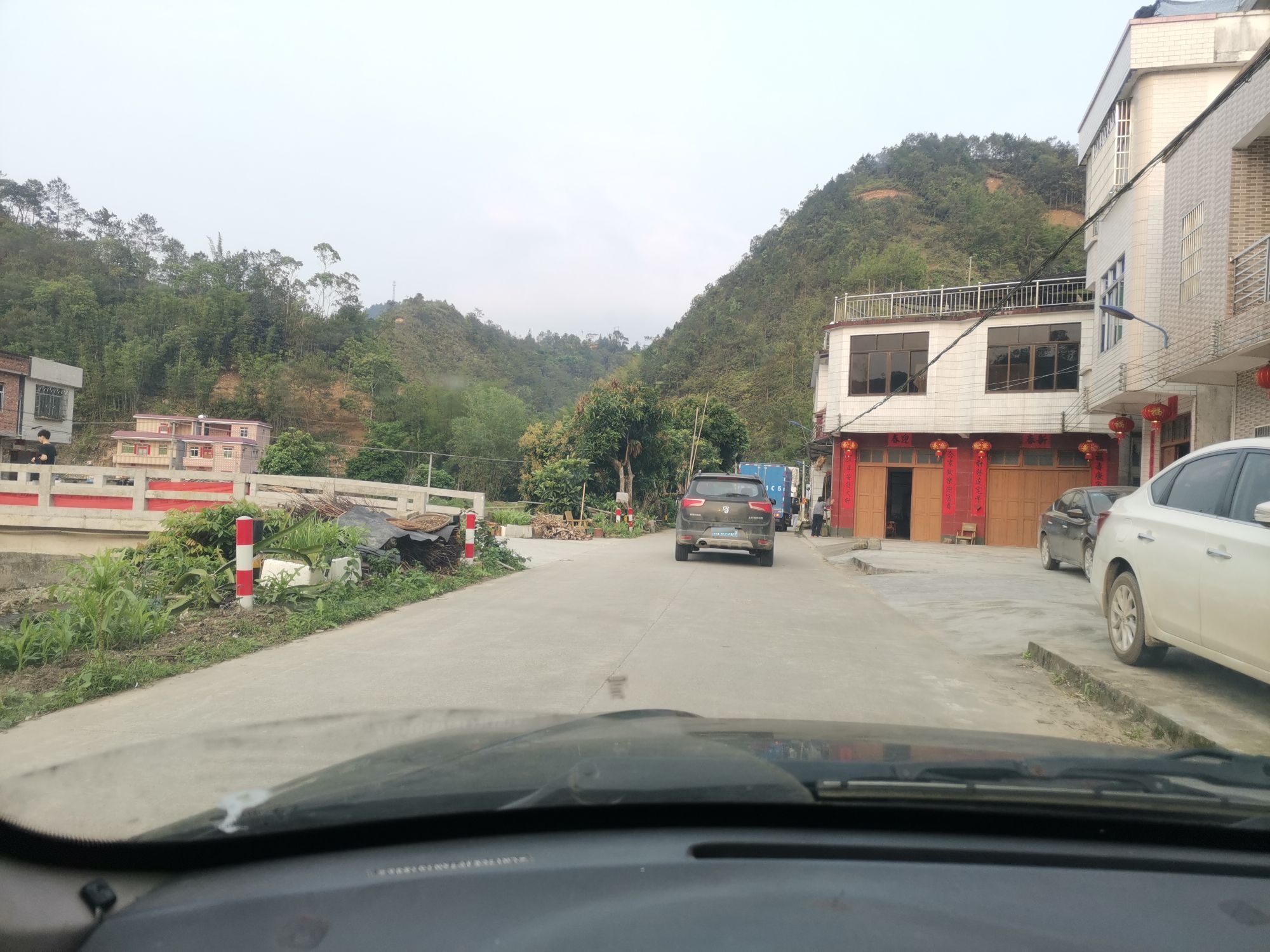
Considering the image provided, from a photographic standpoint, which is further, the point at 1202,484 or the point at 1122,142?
the point at 1122,142

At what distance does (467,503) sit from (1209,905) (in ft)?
93.9

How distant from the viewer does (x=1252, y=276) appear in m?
11.9

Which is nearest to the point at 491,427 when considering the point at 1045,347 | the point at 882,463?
the point at 882,463

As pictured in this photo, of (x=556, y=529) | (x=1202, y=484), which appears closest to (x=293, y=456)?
(x=556, y=529)

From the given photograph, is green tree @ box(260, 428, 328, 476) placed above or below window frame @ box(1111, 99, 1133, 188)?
below

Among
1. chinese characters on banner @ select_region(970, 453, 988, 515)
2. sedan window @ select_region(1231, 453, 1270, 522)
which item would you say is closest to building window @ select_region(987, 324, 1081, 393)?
chinese characters on banner @ select_region(970, 453, 988, 515)

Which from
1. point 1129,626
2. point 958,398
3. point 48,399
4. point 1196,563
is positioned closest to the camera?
point 1196,563

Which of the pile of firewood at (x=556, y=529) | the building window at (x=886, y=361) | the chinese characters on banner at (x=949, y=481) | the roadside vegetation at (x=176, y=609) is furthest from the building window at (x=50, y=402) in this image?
the chinese characters on banner at (x=949, y=481)

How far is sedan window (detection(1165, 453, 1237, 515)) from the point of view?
18.7 ft

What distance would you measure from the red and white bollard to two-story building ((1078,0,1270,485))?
1454 cm

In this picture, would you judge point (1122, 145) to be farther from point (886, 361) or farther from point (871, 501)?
point (871, 501)

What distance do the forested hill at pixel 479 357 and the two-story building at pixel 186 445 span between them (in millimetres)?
→ 20277

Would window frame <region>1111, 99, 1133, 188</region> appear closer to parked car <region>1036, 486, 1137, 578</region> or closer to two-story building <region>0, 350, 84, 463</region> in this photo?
parked car <region>1036, 486, 1137, 578</region>

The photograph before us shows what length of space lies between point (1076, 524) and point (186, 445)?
139ft
